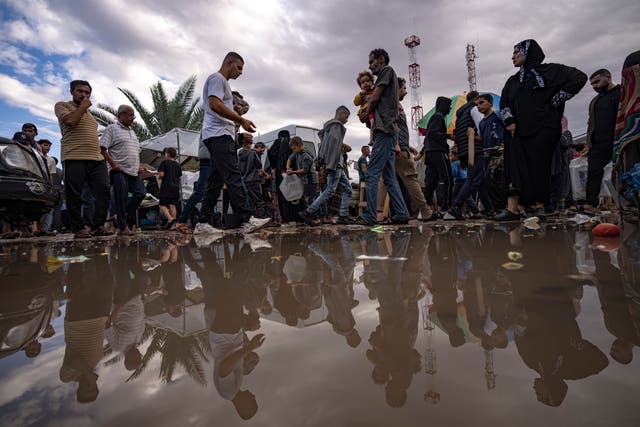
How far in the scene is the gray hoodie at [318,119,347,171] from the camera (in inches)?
214

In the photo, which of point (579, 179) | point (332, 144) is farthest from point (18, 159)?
point (579, 179)

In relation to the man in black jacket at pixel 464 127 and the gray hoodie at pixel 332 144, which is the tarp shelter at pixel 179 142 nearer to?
the gray hoodie at pixel 332 144

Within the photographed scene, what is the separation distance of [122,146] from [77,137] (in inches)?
28.7

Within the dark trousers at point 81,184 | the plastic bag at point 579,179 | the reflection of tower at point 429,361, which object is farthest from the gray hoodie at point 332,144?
the plastic bag at point 579,179

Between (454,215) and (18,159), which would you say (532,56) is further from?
(18,159)

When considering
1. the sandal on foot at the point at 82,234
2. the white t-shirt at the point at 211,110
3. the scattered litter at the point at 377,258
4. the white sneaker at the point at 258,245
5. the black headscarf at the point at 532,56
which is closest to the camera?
the scattered litter at the point at 377,258

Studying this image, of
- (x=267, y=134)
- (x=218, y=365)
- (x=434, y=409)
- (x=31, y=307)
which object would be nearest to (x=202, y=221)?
(x=31, y=307)

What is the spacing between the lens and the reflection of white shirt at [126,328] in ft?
2.68

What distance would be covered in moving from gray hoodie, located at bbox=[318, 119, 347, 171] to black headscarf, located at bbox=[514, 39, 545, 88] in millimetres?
2509

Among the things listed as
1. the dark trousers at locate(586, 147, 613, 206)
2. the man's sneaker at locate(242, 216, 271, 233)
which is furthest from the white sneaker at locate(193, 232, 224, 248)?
the dark trousers at locate(586, 147, 613, 206)

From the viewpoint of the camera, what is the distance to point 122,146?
4746 millimetres

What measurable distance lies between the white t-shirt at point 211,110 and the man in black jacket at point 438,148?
3.14 meters

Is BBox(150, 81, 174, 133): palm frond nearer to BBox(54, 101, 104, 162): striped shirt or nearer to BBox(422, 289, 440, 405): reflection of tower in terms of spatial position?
BBox(54, 101, 104, 162): striped shirt

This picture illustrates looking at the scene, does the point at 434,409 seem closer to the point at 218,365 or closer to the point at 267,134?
the point at 218,365
